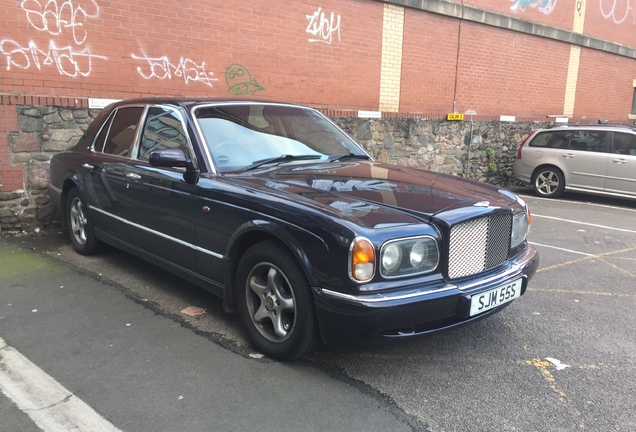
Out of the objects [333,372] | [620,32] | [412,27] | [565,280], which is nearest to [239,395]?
[333,372]

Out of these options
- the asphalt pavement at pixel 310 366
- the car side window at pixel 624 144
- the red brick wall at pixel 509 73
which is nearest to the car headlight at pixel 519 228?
the asphalt pavement at pixel 310 366

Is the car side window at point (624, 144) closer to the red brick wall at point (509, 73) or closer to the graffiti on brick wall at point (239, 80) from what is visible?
the red brick wall at point (509, 73)

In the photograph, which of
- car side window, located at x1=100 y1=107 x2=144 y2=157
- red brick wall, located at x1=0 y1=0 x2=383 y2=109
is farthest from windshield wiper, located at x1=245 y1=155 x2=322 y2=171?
red brick wall, located at x1=0 y1=0 x2=383 y2=109

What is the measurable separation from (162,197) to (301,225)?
1.60 metres

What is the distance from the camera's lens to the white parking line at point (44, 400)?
2.57 m

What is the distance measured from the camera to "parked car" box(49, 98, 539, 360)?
2777mm

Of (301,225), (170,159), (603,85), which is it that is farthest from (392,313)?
(603,85)

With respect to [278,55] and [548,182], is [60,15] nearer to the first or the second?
[278,55]

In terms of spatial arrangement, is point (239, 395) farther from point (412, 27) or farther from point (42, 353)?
point (412, 27)

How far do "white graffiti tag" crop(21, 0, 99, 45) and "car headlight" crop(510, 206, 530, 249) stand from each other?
6069 mm

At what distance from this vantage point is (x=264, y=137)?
163 inches

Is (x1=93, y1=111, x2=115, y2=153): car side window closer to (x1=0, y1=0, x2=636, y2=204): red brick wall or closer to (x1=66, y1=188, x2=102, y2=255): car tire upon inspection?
(x1=66, y1=188, x2=102, y2=255): car tire

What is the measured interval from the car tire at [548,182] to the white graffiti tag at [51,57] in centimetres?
903

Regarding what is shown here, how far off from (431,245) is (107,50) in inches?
236
